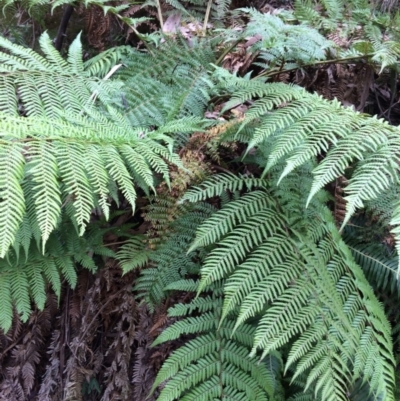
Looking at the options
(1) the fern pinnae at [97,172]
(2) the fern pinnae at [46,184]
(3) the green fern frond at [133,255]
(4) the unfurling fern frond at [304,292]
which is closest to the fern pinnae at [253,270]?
(4) the unfurling fern frond at [304,292]

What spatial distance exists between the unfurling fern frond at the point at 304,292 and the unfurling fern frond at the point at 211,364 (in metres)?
0.11

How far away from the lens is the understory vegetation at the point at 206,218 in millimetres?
1224

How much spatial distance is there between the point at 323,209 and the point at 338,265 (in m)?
0.21

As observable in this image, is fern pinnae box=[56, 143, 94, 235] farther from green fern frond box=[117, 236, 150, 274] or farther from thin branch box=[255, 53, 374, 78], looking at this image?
thin branch box=[255, 53, 374, 78]

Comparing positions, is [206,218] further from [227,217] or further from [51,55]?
[51,55]

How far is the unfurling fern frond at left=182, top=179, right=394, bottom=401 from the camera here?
123 cm

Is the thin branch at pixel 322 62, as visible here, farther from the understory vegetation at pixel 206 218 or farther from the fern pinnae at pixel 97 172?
the fern pinnae at pixel 97 172

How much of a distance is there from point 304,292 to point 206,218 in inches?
17.7

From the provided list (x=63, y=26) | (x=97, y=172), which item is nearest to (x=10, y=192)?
(x=97, y=172)

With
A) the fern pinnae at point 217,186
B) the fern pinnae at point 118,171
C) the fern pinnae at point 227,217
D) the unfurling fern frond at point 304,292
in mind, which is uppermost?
the fern pinnae at point 118,171

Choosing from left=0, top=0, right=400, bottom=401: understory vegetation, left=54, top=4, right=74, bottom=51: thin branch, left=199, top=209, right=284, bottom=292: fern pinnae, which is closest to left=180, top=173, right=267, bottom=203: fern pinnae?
left=0, top=0, right=400, bottom=401: understory vegetation

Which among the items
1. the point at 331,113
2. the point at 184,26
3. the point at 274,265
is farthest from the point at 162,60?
the point at 274,265

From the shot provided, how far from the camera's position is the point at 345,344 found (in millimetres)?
1263

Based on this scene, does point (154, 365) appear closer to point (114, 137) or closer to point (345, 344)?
point (345, 344)
